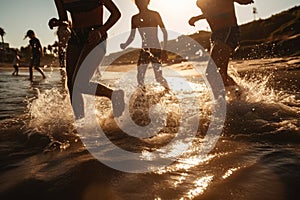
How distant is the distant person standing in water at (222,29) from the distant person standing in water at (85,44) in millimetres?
1553

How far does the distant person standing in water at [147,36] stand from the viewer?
634 cm

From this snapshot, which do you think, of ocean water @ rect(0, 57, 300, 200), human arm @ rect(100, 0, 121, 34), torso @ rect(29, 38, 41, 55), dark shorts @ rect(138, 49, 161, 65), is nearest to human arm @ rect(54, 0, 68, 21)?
human arm @ rect(100, 0, 121, 34)

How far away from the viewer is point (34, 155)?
8.38ft

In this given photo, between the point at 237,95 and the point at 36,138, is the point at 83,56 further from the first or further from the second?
the point at 237,95

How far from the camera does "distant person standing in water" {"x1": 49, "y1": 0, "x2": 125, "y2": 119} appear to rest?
354 cm

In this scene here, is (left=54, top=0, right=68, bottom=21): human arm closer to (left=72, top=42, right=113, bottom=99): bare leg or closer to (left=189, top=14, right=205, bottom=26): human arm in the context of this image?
(left=72, top=42, right=113, bottom=99): bare leg

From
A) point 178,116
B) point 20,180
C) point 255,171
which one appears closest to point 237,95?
point 178,116

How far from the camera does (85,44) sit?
356cm

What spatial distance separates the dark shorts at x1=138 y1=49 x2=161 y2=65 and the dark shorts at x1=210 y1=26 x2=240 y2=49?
2001 millimetres

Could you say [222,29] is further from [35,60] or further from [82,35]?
[35,60]

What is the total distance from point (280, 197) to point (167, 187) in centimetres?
58

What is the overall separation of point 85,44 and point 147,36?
3.02 metres

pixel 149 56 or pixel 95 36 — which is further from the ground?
pixel 95 36

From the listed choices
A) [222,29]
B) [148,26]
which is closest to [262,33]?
[148,26]
